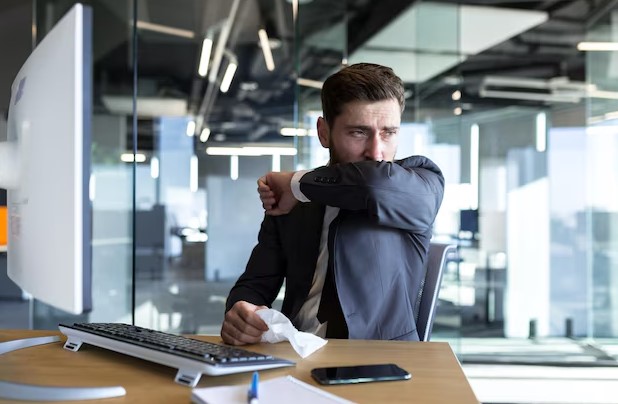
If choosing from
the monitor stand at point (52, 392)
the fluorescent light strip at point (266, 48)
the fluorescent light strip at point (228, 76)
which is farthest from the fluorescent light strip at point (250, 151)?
the monitor stand at point (52, 392)

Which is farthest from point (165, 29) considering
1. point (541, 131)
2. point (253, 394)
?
point (253, 394)

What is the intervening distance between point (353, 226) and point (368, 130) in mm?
272

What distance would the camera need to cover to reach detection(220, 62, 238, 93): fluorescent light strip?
13.7 ft

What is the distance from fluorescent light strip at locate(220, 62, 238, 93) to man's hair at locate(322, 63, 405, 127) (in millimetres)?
2387

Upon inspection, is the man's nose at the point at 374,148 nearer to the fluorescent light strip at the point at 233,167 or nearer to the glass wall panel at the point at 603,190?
the fluorescent light strip at the point at 233,167

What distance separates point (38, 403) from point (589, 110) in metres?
4.60

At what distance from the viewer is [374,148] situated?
181cm

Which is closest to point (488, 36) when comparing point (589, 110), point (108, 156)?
point (589, 110)

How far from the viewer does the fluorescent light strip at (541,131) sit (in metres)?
4.89

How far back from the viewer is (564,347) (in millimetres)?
4723

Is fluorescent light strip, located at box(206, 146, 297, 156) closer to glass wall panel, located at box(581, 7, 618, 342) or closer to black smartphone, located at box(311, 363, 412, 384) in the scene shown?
glass wall panel, located at box(581, 7, 618, 342)

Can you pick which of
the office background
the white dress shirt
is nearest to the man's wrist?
the white dress shirt

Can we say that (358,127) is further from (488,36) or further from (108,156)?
(488,36)

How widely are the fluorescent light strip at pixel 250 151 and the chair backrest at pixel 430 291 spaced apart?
2.45 meters
